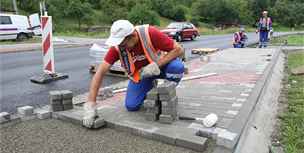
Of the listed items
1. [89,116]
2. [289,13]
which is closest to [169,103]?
[89,116]

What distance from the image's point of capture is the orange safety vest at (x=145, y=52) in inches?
133

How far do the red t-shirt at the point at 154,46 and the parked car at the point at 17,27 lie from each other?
15597 mm

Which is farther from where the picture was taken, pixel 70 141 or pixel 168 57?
pixel 168 57

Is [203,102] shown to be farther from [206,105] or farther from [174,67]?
[174,67]

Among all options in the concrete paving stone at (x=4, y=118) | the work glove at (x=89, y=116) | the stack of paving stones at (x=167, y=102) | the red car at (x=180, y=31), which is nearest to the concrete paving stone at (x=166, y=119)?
the stack of paving stones at (x=167, y=102)

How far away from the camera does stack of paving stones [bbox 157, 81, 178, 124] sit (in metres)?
3.11

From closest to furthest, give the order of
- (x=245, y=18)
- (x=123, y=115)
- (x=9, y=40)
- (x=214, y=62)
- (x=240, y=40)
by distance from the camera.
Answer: (x=123, y=115) → (x=214, y=62) → (x=240, y=40) → (x=9, y=40) → (x=245, y=18)

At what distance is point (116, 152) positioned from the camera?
107 inches

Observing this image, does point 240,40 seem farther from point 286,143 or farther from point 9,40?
point 9,40

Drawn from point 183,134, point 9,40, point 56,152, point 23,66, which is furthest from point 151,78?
point 9,40

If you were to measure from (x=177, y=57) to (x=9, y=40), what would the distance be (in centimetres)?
1677

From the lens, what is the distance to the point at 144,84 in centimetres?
380

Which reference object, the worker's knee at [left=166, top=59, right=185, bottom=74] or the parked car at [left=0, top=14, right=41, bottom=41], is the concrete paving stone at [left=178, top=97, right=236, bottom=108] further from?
the parked car at [left=0, top=14, right=41, bottom=41]

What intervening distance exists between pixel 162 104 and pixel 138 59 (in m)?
0.70
